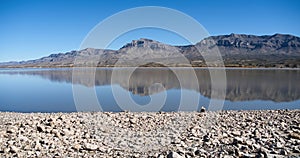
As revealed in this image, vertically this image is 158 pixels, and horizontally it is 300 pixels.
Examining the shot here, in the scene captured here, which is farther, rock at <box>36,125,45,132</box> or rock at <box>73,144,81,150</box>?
rock at <box>36,125,45,132</box>

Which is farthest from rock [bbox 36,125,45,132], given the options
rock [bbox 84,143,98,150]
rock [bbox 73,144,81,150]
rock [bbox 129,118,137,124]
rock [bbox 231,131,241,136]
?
rock [bbox 231,131,241,136]

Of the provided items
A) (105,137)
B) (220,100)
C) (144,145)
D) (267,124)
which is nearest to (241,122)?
(267,124)

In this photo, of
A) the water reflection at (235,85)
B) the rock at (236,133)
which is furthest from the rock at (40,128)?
the water reflection at (235,85)

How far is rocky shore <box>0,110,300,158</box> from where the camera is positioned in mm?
7008

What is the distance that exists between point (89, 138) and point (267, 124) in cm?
→ 593

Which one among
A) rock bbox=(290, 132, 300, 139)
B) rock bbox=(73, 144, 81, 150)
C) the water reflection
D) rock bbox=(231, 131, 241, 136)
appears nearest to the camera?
rock bbox=(73, 144, 81, 150)

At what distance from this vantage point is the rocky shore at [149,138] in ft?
23.0

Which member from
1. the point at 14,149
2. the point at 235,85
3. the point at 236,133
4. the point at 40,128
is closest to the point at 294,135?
the point at 236,133

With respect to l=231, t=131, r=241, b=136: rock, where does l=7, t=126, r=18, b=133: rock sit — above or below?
above

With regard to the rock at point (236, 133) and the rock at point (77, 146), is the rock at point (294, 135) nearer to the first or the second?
the rock at point (236, 133)

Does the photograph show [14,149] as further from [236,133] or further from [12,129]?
[236,133]

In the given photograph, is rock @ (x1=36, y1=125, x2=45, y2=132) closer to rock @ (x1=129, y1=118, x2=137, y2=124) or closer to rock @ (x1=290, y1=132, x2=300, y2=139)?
rock @ (x1=129, y1=118, x2=137, y2=124)

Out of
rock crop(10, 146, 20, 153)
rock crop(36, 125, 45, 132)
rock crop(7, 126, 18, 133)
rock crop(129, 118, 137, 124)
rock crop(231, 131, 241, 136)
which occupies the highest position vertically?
rock crop(36, 125, 45, 132)

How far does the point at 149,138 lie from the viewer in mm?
8516
